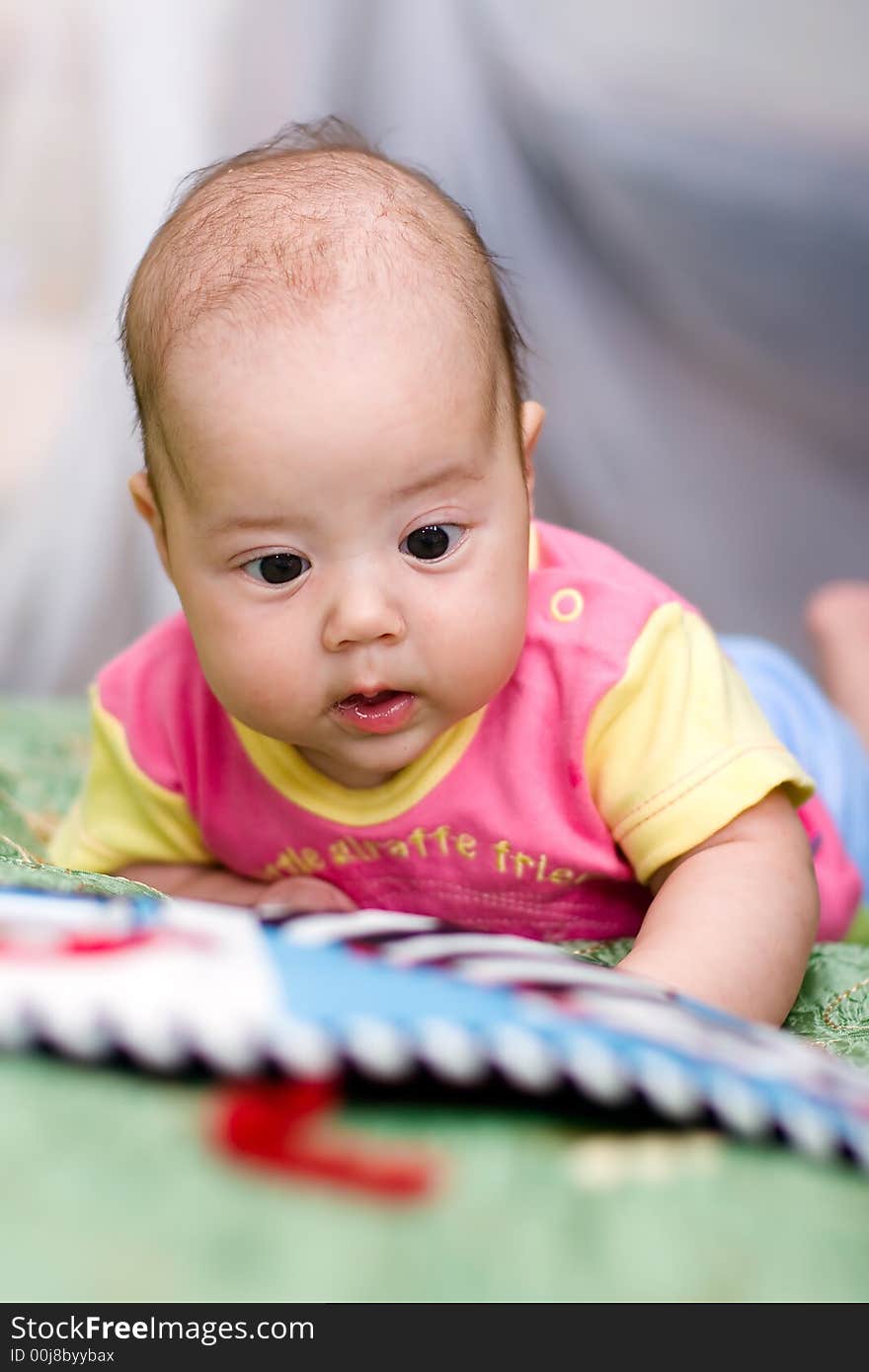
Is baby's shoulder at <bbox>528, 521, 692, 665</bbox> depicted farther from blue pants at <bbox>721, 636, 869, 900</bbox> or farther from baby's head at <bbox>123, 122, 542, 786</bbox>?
blue pants at <bbox>721, 636, 869, 900</bbox>

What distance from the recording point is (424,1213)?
470mm

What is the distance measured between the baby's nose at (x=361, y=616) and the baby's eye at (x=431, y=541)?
33mm

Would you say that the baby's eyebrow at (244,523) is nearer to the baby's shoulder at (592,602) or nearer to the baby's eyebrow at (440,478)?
the baby's eyebrow at (440,478)

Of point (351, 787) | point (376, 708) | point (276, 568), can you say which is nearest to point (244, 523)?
point (276, 568)

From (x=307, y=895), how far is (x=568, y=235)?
1.23 metres

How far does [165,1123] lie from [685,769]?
516 mm

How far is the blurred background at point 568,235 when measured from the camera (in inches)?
72.9

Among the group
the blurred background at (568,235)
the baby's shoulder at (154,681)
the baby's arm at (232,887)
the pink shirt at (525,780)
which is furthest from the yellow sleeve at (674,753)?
the blurred background at (568,235)

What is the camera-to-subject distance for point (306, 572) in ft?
2.78

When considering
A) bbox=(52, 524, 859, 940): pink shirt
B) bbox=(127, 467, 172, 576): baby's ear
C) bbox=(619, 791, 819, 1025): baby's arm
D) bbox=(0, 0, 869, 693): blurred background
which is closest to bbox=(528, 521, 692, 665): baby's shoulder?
bbox=(52, 524, 859, 940): pink shirt
